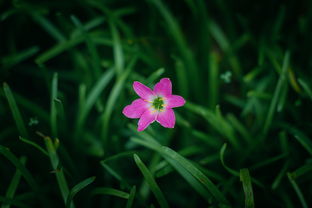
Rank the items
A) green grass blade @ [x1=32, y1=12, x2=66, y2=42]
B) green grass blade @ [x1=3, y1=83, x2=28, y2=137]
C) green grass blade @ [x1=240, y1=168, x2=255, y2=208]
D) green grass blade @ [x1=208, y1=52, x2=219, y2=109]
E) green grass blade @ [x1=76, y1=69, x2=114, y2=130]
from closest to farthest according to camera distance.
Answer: green grass blade @ [x1=240, y1=168, x2=255, y2=208] → green grass blade @ [x1=3, y1=83, x2=28, y2=137] → green grass blade @ [x1=76, y1=69, x2=114, y2=130] → green grass blade @ [x1=208, y1=52, x2=219, y2=109] → green grass blade @ [x1=32, y1=12, x2=66, y2=42]

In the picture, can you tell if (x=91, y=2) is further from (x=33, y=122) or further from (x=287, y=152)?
(x=287, y=152)

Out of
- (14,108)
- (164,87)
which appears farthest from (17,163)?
(164,87)

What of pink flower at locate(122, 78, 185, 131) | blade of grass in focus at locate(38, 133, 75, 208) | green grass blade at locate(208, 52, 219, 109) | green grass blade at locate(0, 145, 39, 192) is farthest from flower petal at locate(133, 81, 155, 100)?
green grass blade at locate(0, 145, 39, 192)

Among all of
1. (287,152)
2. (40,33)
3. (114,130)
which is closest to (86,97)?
(114,130)

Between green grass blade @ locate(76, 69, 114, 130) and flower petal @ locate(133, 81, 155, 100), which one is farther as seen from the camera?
green grass blade @ locate(76, 69, 114, 130)

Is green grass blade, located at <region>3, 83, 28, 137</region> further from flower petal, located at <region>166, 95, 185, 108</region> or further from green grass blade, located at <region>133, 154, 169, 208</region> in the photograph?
flower petal, located at <region>166, 95, 185, 108</region>

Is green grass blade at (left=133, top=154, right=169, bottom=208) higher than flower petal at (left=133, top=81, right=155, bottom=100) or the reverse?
the reverse
